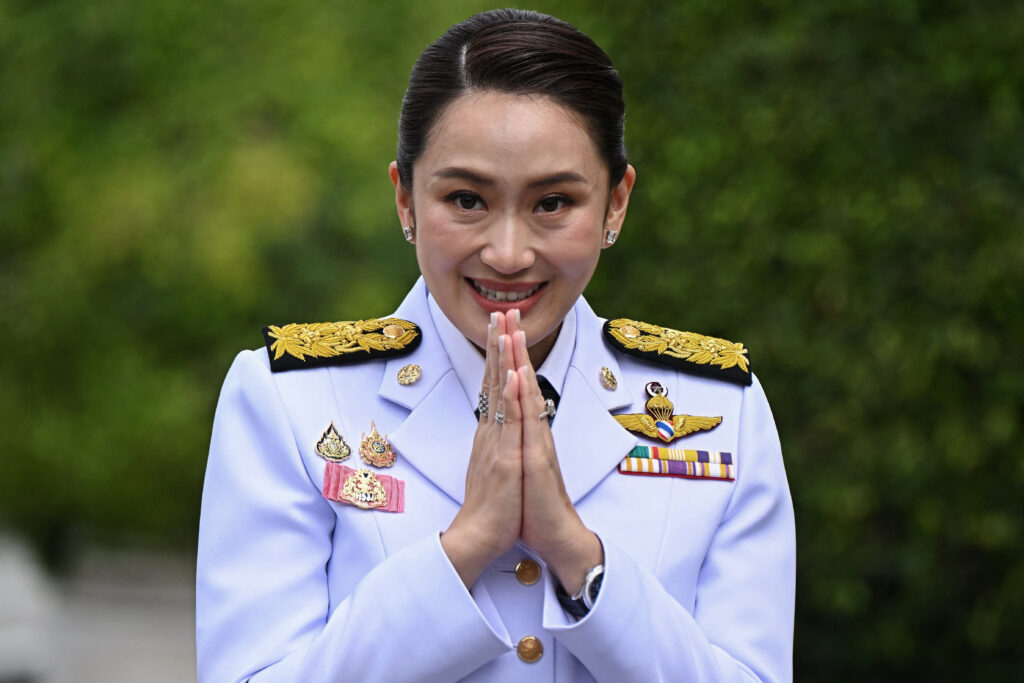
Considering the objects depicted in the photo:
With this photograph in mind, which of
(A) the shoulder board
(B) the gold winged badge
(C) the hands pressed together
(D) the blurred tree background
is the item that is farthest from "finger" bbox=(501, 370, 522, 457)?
(D) the blurred tree background

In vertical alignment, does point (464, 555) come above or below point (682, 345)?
below

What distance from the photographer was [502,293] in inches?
76.6

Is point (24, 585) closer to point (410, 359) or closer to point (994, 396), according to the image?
point (994, 396)

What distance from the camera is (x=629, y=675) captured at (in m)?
1.86

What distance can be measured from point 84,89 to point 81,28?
0.89ft

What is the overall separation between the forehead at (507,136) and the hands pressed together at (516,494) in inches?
8.3

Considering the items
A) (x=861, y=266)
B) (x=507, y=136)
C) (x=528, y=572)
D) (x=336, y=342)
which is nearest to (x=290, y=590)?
(x=528, y=572)

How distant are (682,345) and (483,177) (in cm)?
60

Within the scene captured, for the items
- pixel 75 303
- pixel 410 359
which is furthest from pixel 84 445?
pixel 410 359

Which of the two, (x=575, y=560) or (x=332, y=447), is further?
(x=332, y=447)

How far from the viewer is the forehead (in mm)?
1855

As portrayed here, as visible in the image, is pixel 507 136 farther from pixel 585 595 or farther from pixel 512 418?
pixel 585 595

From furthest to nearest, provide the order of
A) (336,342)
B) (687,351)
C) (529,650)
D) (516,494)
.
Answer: (687,351) < (336,342) < (529,650) < (516,494)

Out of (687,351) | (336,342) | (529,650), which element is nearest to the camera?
(529,650)
